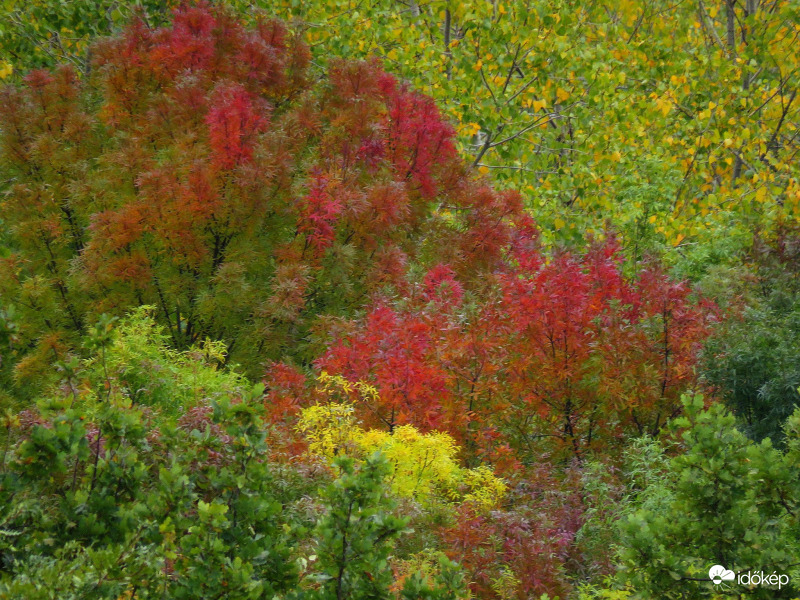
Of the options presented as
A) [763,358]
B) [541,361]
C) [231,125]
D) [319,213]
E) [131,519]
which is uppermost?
[231,125]

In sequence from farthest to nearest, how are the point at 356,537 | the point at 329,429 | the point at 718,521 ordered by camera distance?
the point at 329,429 → the point at 718,521 → the point at 356,537

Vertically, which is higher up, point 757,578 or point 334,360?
point 334,360

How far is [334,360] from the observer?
6.30m

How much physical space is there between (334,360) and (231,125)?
200cm

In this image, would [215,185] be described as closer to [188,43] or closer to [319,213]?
[319,213]

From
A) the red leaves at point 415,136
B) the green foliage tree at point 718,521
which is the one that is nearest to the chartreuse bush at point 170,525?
the green foliage tree at point 718,521

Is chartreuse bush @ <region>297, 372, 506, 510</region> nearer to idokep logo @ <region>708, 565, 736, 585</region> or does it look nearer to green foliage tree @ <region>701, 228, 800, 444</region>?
green foliage tree @ <region>701, 228, 800, 444</region>

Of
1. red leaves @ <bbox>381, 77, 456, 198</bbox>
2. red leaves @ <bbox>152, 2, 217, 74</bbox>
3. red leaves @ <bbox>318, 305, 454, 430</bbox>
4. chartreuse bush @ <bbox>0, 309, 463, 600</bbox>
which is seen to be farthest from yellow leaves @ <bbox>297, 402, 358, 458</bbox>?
red leaves @ <bbox>152, 2, 217, 74</bbox>

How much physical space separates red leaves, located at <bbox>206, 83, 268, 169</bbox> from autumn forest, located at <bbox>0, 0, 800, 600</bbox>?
0.02 metres

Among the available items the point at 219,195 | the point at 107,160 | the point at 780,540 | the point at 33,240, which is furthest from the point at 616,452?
the point at 33,240

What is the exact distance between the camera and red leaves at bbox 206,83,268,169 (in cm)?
652

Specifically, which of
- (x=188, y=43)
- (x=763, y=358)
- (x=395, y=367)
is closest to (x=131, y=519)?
(x=395, y=367)

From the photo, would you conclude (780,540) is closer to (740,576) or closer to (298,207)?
(740,576)

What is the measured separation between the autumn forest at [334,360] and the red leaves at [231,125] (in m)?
0.02
